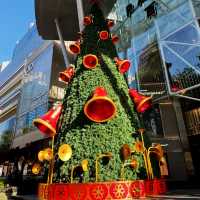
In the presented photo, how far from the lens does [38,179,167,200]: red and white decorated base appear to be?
514cm

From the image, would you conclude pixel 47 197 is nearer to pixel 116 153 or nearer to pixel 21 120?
pixel 116 153

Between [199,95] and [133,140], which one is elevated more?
[199,95]

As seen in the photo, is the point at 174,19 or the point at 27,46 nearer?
the point at 174,19

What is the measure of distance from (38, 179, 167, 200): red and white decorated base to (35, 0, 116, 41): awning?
1419 centimetres

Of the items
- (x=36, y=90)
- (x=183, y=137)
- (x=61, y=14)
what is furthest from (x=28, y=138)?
(x=183, y=137)

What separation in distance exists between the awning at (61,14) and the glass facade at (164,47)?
11.5ft

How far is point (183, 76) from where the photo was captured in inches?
511

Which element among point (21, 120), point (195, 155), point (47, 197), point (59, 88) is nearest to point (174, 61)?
point (195, 155)

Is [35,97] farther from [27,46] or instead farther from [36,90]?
[27,46]

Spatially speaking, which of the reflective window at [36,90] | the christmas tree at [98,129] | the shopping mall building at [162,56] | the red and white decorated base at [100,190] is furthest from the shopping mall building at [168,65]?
the reflective window at [36,90]

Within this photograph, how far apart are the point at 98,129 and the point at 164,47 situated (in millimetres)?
9437

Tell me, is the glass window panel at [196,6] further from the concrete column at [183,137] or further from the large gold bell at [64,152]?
the large gold bell at [64,152]

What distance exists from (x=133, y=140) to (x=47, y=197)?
265 cm

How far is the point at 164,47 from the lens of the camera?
45.4 ft
